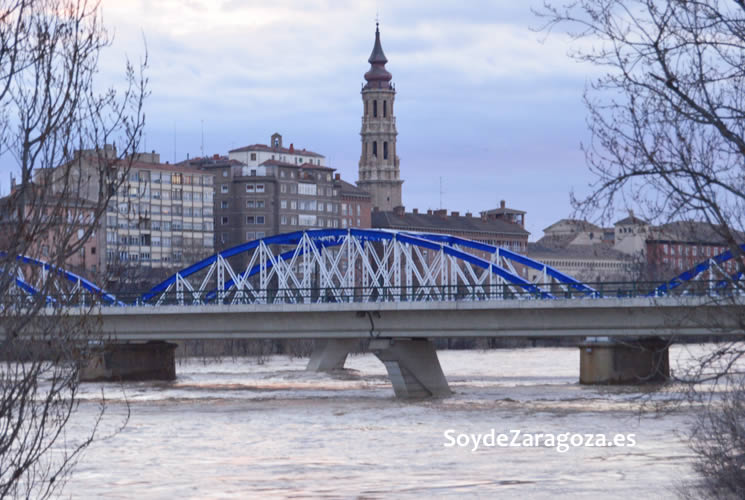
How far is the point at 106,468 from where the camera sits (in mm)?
34969

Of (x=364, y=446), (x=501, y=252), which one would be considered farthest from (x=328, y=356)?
(x=364, y=446)

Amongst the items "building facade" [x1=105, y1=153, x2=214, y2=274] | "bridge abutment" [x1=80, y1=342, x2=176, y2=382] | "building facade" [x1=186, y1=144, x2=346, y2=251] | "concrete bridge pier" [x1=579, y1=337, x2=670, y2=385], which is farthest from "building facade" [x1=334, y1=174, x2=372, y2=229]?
"concrete bridge pier" [x1=579, y1=337, x2=670, y2=385]

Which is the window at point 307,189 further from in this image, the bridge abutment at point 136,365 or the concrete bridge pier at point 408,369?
the concrete bridge pier at point 408,369

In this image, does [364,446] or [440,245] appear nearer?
[364,446]

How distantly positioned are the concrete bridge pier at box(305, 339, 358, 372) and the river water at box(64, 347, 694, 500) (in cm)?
1420

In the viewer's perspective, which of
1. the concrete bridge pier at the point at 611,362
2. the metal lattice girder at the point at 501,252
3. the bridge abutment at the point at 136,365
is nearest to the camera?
the metal lattice girder at the point at 501,252

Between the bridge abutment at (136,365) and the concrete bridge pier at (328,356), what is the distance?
36.5ft

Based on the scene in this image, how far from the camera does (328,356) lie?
84.9 metres

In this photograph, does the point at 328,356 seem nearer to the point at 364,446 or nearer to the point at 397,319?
the point at 397,319

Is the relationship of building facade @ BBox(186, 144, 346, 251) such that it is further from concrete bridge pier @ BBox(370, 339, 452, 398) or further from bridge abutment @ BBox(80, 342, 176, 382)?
concrete bridge pier @ BBox(370, 339, 452, 398)

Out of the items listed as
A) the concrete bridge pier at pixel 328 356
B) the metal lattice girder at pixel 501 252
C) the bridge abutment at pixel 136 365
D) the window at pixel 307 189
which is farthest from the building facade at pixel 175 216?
the metal lattice girder at pixel 501 252

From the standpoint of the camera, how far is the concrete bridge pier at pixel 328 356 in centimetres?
8425

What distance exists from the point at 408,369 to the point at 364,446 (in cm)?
1868

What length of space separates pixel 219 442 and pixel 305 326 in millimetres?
19030
